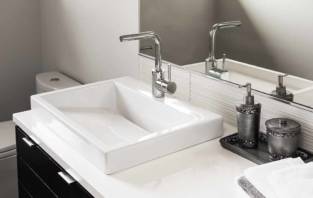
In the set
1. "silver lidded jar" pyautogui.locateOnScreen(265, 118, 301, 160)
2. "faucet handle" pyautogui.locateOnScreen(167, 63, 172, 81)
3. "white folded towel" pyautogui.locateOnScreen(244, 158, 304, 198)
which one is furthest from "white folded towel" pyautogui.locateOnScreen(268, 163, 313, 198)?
"faucet handle" pyautogui.locateOnScreen(167, 63, 172, 81)

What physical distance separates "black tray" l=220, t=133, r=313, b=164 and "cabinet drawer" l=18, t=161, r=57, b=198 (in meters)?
0.64

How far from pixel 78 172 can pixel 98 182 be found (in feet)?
0.30

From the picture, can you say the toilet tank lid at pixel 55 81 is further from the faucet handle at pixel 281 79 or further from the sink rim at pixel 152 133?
the faucet handle at pixel 281 79

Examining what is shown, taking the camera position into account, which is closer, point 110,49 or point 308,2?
point 308,2

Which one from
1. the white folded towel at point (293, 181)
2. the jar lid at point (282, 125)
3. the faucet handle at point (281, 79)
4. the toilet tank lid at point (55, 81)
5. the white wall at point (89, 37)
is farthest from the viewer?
the toilet tank lid at point (55, 81)

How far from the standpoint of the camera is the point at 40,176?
182 centimetres

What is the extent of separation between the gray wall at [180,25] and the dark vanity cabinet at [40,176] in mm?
669

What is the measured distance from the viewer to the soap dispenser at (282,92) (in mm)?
1594

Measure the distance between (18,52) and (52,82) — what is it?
1.33 ft

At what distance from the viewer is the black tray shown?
1.55 m

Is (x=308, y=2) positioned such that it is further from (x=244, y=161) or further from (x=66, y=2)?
(x=66, y=2)

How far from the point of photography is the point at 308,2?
5.00 ft

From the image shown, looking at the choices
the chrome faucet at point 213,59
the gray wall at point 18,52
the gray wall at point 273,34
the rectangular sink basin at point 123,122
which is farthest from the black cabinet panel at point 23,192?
the gray wall at point 18,52

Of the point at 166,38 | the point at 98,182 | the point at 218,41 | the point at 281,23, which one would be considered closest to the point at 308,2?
the point at 281,23
